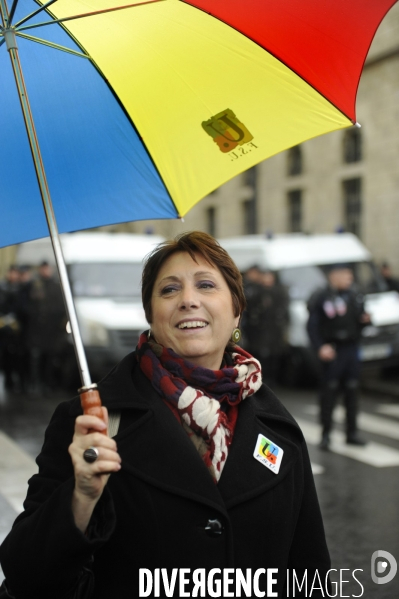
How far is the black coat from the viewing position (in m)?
2.04

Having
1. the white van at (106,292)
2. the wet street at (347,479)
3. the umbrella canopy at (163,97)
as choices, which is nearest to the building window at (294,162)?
the white van at (106,292)

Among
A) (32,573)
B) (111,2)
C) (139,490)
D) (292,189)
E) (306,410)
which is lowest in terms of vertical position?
(306,410)

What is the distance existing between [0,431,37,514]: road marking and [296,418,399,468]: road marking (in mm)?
3069

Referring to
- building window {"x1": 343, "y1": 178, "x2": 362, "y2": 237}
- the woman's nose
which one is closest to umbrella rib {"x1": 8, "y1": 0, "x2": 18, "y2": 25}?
the woman's nose

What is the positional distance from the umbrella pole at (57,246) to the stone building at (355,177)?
50.6 feet

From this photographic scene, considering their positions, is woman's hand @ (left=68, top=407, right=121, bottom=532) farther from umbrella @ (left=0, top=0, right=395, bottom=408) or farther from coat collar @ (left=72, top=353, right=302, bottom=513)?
umbrella @ (left=0, top=0, right=395, bottom=408)

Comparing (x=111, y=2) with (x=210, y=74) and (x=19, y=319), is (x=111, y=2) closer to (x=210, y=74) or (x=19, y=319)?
(x=210, y=74)

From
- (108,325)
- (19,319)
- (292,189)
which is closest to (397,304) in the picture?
(108,325)

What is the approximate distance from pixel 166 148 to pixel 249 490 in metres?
1.21

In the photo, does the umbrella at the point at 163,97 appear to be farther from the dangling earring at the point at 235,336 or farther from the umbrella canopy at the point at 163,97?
the dangling earring at the point at 235,336

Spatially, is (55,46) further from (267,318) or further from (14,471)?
(267,318)

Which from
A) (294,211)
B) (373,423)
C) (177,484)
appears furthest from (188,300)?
(294,211)

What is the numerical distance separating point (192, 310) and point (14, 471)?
5.54 m

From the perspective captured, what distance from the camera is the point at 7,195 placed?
2965 millimetres
